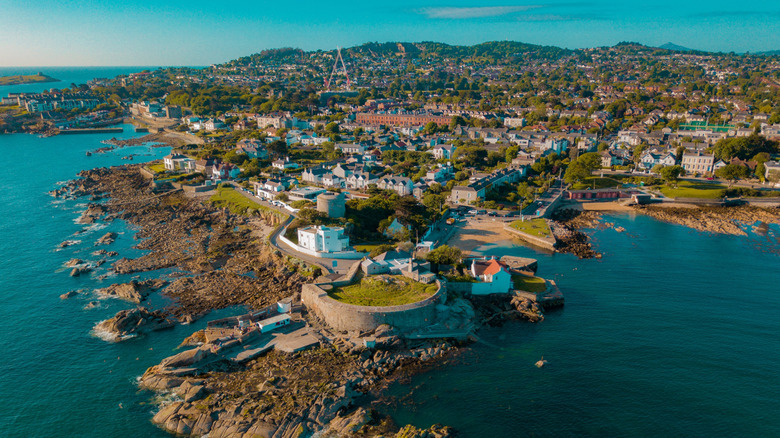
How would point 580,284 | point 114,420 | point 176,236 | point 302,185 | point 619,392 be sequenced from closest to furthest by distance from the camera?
point 114,420
point 619,392
point 580,284
point 176,236
point 302,185

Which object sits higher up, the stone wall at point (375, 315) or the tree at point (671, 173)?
the tree at point (671, 173)

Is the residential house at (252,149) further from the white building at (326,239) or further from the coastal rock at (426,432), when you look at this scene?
the coastal rock at (426,432)

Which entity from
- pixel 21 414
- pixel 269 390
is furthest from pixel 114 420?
pixel 269 390

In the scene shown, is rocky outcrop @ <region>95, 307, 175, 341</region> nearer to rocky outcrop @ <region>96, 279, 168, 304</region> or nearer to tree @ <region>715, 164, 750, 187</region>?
rocky outcrop @ <region>96, 279, 168, 304</region>

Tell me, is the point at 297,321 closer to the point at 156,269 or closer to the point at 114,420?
the point at 114,420

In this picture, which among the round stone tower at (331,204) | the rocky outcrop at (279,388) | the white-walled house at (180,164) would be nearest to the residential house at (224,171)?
the white-walled house at (180,164)

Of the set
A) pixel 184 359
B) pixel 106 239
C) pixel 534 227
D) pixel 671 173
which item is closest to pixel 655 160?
pixel 671 173

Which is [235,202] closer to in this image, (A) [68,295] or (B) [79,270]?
(B) [79,270]
